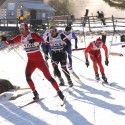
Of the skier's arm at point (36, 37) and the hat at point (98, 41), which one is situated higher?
the skier's arm at point (36, 37)

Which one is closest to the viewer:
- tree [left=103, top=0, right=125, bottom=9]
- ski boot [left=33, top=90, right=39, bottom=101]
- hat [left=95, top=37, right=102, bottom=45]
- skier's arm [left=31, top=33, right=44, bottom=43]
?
skier's arm [left=31, top=33, right=44, bottom=43]

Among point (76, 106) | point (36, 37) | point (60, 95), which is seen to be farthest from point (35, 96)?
point (36, 37)

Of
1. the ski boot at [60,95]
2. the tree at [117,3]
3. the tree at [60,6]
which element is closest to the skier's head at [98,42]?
the ski boot at [60,95]

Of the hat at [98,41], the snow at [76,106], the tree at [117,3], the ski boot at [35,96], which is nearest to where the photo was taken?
the snow at [76,106]

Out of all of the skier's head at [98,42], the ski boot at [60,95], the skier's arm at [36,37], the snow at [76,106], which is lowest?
the snow at [76,106]

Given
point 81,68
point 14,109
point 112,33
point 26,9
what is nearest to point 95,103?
point 14,109

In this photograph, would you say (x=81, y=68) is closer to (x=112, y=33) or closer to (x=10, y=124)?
(x=10, y=124)

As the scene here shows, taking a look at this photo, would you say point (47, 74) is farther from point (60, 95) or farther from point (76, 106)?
point (76, 106)

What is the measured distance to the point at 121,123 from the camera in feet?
29.9

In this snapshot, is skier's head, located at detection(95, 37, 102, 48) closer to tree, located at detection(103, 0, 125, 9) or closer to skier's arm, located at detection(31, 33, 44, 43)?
skier's arm, located at detection(31, 33, 44, 43)

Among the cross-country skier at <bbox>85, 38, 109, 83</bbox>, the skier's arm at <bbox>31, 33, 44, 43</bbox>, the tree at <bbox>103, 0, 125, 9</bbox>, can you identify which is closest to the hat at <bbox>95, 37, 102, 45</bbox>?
the cross-country skier at <bbox>85, 38, 109, 83</bbox>

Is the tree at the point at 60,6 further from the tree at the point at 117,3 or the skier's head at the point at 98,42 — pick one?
the skier's head at the point at 98,42

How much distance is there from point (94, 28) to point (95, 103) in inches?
1057

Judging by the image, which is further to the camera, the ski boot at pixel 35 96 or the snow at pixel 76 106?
the ski boot at pixel 35 96
